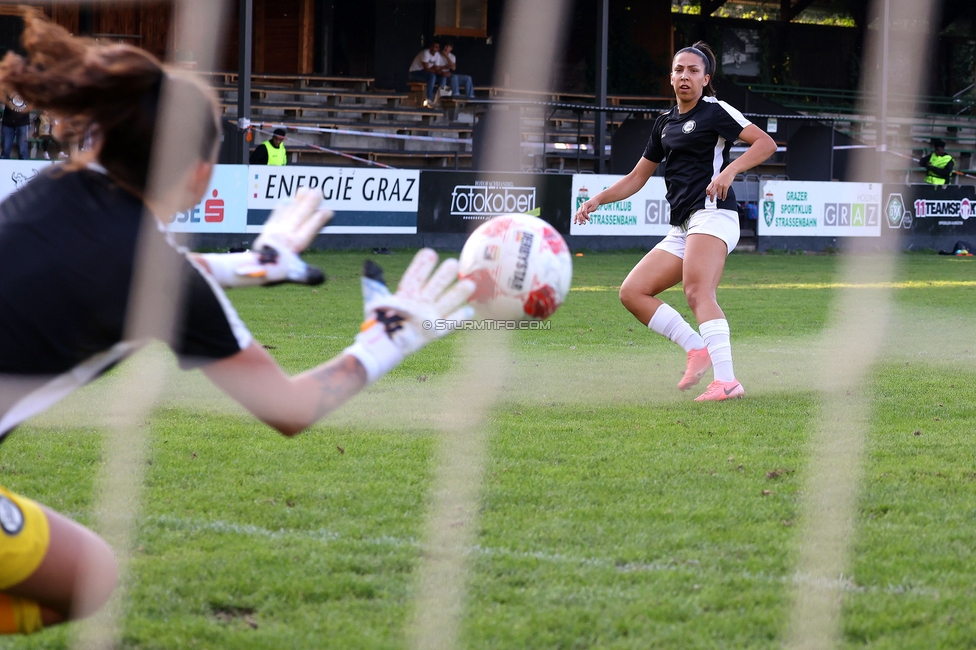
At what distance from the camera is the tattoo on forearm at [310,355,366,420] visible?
102 inches

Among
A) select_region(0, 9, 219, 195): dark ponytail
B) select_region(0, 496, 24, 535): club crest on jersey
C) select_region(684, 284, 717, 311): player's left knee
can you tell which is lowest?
select_region(0, 496, 24, 535): club crest on jersey

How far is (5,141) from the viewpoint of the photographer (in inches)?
687

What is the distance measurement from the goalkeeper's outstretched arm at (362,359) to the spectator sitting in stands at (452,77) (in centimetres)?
2273

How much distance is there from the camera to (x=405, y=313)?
2627 millimetres

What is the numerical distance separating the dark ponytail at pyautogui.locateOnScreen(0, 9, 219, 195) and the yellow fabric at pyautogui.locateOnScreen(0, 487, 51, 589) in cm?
73

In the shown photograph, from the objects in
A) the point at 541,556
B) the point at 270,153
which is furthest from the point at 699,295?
the point at 270,153

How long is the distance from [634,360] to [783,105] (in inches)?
888

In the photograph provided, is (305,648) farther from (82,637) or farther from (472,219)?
(472,219)

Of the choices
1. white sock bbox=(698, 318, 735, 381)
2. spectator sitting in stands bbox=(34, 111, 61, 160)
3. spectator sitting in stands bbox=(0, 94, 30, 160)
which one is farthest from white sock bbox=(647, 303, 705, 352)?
spectator sitting in stands bbox=(0, 94, 30, 160)

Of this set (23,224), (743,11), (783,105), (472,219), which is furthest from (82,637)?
(743,11)

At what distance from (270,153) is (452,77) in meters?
7.87

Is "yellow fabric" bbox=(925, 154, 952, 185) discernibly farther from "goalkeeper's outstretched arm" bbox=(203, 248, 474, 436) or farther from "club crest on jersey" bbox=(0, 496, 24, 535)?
"club crest on jersey" bbox=(0, 496, 24, 535)

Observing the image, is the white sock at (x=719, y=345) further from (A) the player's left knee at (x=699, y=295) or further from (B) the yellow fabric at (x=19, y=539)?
(B) the yellow fabric at (x=19, y=539)

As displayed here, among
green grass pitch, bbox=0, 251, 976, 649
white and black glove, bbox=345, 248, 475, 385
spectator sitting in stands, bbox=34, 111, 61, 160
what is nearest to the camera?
white and black glove, bbox=345, 248, 475, 385
